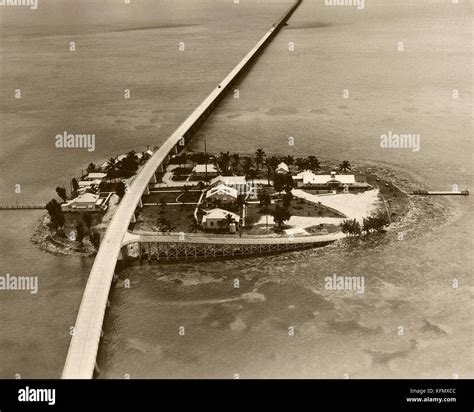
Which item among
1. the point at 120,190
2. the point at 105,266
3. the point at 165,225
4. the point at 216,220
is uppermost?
the point at 120,190

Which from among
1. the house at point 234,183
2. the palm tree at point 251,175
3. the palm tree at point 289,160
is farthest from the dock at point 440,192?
the house at point 234,183

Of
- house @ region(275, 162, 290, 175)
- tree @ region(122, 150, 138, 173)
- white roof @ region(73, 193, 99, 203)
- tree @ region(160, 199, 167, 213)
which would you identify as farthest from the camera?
tree @ region(122, 150, 138, 173)

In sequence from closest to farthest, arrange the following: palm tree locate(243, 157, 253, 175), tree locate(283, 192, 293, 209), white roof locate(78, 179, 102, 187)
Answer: tree locate(283, 192, 293, 209), white roof locate(78, 179, 102, 187), palm tree locate(243, 157, 253, 175)

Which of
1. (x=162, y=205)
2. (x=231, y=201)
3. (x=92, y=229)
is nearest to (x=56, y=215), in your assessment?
(x=92, y=229)

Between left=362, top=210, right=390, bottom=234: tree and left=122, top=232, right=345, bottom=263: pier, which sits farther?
left=362, top=210, right=390, bottom=234: tree

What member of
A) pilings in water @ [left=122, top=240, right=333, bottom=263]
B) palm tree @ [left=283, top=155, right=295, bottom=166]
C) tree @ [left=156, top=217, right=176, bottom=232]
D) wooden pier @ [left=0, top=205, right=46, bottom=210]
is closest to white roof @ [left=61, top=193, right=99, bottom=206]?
wooden pier @ [left=0, top=205, right=46, bottom=210]

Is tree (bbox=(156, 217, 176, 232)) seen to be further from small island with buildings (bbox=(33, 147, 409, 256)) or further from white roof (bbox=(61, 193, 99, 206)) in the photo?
white roof (bbox=(61, 193, 99, 206))

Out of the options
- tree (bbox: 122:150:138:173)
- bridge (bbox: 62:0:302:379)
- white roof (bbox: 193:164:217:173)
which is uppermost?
tree (bbox: 122:150:138:173)

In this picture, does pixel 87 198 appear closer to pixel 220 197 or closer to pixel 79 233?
pixel 79 233
